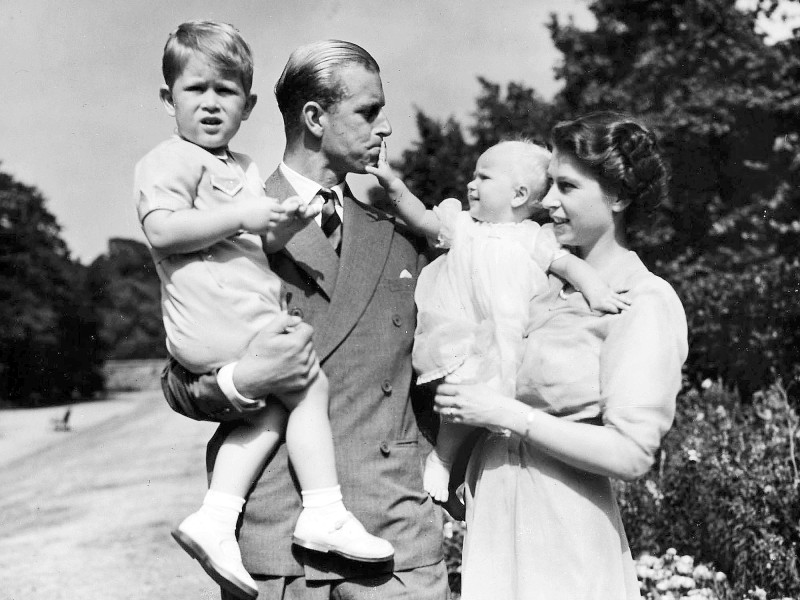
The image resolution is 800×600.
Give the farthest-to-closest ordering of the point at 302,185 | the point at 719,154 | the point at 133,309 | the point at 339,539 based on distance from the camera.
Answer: the point at 133,309 → the point at 719,154 → the point at 302,185 → the point at 339,539

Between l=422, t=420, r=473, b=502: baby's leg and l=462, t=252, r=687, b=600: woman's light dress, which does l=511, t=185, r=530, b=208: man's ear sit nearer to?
l=462, t=252, r=687, b=600: woman's light dress

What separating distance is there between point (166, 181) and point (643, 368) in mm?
1480

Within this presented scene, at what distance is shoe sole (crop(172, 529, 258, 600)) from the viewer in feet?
8.29

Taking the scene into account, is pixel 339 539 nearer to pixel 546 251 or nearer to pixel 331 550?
pixel 331 550

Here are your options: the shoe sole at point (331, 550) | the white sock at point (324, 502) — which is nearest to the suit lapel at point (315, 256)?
the white sock at point (324, 502)

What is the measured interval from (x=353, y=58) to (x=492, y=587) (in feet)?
5.74

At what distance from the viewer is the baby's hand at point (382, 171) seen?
2.95m

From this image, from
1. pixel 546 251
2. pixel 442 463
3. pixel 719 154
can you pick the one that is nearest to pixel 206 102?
pixel 546 251

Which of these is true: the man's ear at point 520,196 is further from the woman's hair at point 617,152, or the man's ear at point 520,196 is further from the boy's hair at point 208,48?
the boy's hair at point 208,48

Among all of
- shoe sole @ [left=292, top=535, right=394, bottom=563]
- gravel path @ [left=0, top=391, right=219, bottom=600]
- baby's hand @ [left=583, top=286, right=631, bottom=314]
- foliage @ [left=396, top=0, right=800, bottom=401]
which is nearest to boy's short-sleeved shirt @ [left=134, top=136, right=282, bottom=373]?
shoe sole @ [left=292, top=535, right=394, bottom=563]

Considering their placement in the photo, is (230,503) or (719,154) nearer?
(230,503)

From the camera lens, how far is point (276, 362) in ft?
8.38

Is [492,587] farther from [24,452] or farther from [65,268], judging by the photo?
[65,268]

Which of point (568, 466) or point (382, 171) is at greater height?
point (382, 171)
